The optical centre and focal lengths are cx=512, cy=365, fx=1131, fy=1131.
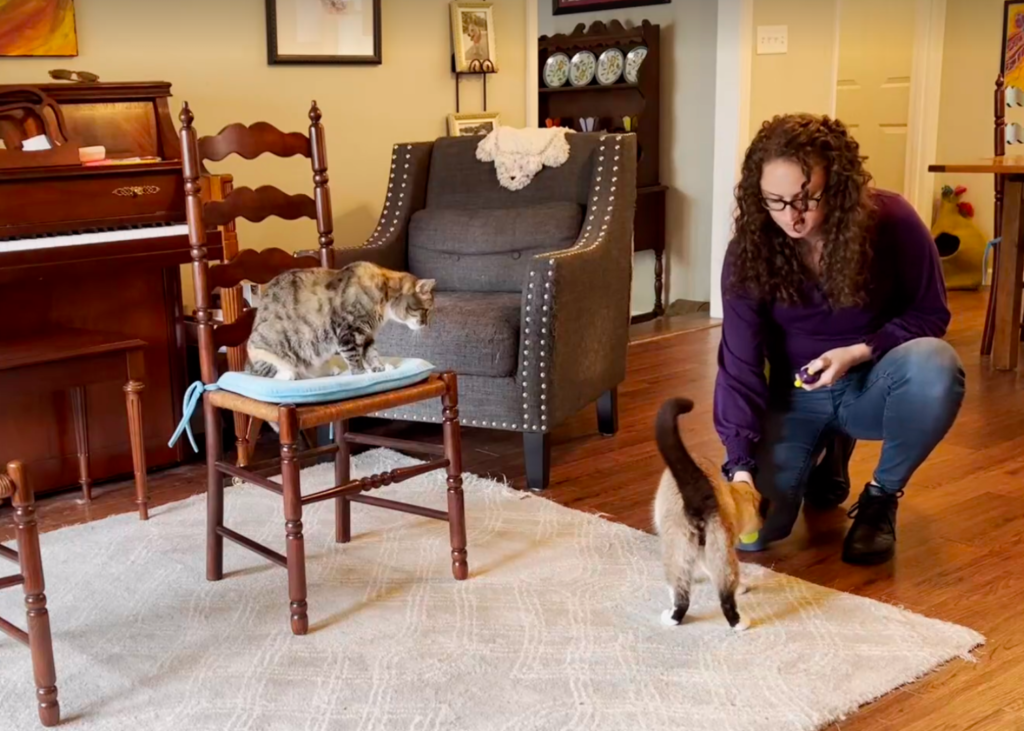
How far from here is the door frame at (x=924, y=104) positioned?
649 centimetres

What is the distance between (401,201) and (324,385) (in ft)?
5.45

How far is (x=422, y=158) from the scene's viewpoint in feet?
12.6

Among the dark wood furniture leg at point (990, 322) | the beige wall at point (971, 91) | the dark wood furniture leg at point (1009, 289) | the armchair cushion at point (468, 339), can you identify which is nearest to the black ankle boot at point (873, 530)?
the armchair cushion at point (468, 339)

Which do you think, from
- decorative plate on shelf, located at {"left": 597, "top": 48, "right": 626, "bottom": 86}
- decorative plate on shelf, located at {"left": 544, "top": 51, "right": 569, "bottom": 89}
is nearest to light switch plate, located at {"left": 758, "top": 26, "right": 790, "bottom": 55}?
decorative plate on shelf, located at {"left": 597, "top": 48, "right": 626, "bottom": 86}

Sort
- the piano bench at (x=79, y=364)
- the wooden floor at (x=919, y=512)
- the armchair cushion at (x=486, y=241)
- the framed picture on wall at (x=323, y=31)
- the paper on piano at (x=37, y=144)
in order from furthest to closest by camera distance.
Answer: the framed picture on wall at (x=323, y=31), the armchair cushion at (x=486, y=241), the paper on piano at (x=37, y=144), the piano bench at (x=79, y=364), the wooden floor at (x=919, y=512)

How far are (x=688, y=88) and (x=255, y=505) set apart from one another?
12.2 feet

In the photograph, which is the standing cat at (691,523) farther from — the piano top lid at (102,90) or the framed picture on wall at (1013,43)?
the framed picture on wall at (1013,43)

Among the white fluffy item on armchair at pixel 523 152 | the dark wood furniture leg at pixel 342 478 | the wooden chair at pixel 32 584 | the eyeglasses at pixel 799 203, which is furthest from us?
the white fluffy item on armchair at pixel 523 152

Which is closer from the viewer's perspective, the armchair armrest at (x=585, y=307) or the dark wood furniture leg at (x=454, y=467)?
the dark wood furniture leg at (x=454, y=467)

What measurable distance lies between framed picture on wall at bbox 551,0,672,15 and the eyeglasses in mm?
Result: 3799

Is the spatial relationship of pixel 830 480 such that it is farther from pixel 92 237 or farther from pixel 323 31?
pixel 323 31

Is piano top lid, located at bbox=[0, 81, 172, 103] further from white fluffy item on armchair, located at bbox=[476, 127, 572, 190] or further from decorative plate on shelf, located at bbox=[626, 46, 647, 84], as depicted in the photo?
decorative plate on shelf, located at bbox=[626, 46, 647, 84]

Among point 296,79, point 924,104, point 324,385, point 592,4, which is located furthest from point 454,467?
point 924,104

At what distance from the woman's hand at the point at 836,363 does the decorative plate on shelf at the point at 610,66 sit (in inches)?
140
